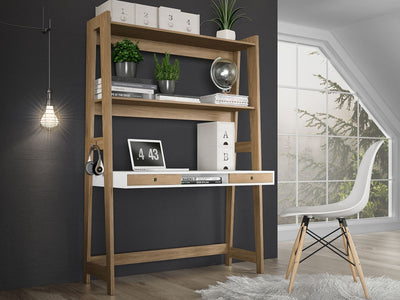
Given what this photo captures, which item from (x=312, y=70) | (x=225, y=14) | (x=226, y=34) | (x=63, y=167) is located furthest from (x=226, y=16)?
(x=312, y=70)

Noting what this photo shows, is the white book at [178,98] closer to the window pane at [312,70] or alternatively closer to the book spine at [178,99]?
the book spine at [178,99]

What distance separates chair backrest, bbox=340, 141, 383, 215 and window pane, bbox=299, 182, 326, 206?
387 centimetres

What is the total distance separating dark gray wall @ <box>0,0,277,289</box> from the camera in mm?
3289

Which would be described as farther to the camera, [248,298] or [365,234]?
[365,234]

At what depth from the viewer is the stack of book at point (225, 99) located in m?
3.73

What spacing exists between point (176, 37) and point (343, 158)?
3.86m

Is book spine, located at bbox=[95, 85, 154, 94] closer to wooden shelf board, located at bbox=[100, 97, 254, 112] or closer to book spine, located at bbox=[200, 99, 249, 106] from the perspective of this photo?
wooden shelf board, located at bbox=[100, 97, 254, 112]

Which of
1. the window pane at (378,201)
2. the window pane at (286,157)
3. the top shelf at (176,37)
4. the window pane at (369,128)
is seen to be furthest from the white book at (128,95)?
the window pane at (378,201)

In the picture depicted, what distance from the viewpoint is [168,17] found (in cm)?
366

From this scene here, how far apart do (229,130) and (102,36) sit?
1.16 m

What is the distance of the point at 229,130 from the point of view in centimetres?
387

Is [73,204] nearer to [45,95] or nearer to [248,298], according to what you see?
[45,95]

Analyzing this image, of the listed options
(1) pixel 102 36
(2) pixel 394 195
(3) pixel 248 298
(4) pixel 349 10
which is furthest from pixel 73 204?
(2) pixel 394 195

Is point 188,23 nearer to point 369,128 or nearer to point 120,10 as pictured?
point 120,10
